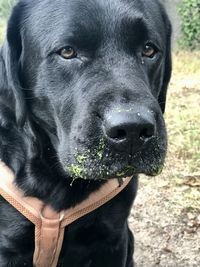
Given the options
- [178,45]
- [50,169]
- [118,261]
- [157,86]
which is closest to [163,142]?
[157,86]

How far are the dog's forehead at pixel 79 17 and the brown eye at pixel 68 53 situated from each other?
0.03m

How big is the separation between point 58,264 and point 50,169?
1.56 feet

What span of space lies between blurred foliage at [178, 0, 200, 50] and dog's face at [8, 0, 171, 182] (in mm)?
6025

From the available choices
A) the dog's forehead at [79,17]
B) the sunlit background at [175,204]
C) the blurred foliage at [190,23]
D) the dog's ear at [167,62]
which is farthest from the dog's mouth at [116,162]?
the blurred foliage at [190,23]

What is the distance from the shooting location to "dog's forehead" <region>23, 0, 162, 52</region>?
2.37 meters

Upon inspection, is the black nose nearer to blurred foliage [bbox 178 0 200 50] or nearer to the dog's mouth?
the dog's mouth

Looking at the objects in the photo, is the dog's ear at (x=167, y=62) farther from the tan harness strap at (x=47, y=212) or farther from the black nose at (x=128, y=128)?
the black nose at (x=128, y=128)

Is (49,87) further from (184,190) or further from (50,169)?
(184,190)

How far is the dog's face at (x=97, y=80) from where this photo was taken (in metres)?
2.11

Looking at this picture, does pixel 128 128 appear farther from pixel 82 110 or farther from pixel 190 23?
pixel 190 23

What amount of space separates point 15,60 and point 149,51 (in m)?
0.59

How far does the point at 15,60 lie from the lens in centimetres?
257

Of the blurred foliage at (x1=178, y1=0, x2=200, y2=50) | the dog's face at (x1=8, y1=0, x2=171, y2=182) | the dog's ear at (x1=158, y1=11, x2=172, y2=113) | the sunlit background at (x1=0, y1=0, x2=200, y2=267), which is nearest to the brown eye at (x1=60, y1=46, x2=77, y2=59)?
the dog's face at (x1=8, y1=0, x2=171, y2=182)

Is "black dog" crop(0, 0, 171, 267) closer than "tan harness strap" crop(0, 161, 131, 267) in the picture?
Yes
